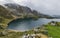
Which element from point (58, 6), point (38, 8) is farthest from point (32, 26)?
point (58, 6)

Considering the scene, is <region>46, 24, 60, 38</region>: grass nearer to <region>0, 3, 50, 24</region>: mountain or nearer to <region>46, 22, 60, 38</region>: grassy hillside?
<region>46, 22, 60, 38</region>: grassy hillside

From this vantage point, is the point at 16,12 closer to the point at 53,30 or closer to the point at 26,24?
the point at 26,24

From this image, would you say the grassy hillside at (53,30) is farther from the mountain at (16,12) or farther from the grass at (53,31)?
the mountain at (16,12)

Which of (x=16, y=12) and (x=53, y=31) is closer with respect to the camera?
(x=53, y=31)

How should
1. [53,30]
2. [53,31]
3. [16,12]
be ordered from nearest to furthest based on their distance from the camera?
[53,31], [53,30], [16,12]

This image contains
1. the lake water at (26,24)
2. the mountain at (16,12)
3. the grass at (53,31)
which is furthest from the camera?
the mountain at (16,12)

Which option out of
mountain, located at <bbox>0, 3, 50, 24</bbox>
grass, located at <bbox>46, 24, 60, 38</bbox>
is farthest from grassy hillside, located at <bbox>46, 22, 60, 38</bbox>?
mountain, located at <bbox>0, 3, 50, 24</bbox>

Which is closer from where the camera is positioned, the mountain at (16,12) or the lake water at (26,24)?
the lake water at (26,24)

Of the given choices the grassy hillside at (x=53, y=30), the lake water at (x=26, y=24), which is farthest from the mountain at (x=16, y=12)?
the grassy hillside at (x=53, y=30)

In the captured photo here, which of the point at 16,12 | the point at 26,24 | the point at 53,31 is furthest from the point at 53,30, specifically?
the point at 16,12

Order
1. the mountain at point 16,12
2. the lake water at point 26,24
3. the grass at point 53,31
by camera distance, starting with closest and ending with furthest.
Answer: the grass at point 53,31 → the lake water at point 26,24 → the mountain at point 16,12

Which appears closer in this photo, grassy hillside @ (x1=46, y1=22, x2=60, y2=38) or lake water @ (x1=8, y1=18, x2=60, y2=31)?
grassy hillside @ (x1=46, y1=22, x2=60, y2=38)

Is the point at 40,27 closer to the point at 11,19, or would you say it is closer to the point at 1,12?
the point at 11,19
